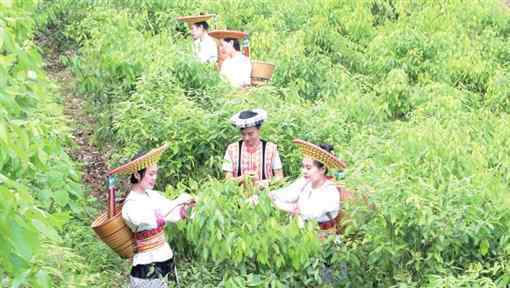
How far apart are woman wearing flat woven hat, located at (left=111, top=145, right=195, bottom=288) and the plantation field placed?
0.13m

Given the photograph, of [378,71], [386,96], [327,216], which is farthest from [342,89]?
[327,216]

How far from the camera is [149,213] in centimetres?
547

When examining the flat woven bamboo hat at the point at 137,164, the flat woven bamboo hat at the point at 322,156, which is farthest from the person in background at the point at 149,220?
the flat woven bamboo hat at the point at 322,156

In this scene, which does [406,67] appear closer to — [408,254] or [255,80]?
[255,80]

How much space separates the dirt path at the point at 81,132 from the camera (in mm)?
A: 8776

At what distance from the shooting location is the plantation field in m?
4.54

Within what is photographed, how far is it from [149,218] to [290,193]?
3.39ft

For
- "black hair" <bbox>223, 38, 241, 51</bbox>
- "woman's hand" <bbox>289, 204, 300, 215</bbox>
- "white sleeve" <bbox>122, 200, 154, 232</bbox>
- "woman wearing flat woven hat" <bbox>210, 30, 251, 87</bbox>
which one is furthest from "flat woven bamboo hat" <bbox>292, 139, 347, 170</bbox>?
"black hair" <bbox>223, 38, 241, 51</bbox>

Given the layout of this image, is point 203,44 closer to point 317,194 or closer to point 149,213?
point 317,194

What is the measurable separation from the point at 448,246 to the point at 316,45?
638 centimetres

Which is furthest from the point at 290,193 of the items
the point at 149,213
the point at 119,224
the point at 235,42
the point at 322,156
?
the point at 235,42

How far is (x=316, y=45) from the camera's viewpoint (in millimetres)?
11336

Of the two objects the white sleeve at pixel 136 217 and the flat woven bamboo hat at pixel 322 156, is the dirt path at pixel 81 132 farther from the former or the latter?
the flat woven bamboo hat at pixel 322 156

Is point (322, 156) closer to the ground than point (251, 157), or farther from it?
farther from it
